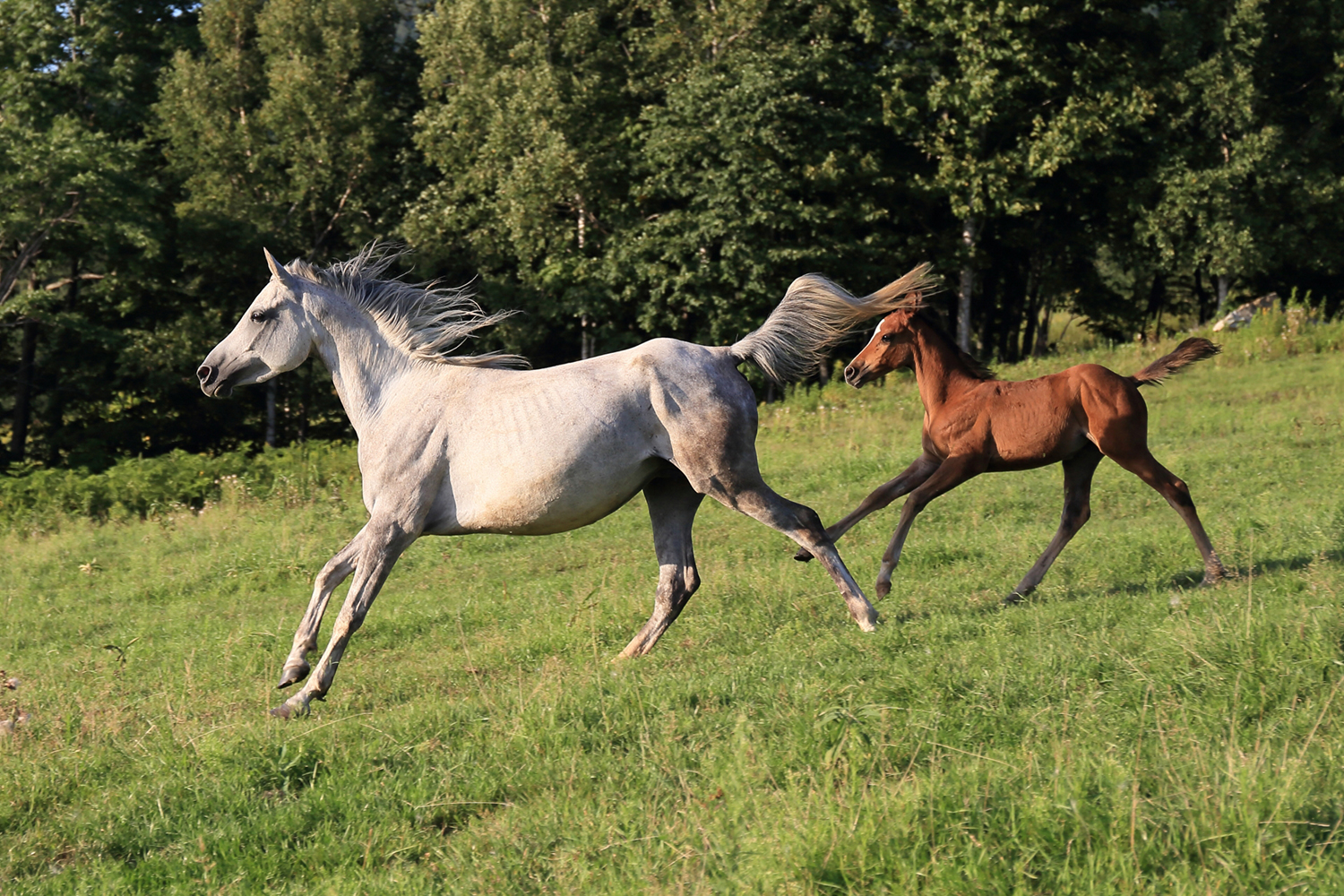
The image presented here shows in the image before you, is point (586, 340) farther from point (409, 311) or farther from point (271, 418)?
point (409, 311)

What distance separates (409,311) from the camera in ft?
23.9

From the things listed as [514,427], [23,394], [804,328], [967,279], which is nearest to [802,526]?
[804,328]

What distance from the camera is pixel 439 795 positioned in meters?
4.72

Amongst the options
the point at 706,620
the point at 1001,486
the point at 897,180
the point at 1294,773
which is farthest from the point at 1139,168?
the point at 1294,773

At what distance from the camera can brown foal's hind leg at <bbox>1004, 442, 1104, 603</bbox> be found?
7.60m

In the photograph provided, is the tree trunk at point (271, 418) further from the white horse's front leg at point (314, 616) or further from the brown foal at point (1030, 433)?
the brown foal at point (1030, 433)

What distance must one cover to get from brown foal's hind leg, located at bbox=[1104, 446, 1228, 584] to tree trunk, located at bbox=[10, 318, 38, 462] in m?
28.2

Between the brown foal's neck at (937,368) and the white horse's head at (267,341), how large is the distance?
160 inches

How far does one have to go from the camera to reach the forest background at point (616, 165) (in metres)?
27.3

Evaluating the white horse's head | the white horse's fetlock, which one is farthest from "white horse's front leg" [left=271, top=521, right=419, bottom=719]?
the white horse's head

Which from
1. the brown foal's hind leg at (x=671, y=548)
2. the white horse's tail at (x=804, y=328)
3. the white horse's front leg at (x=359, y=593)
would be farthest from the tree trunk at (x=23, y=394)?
the white horse's tail at (x=804, y=328)

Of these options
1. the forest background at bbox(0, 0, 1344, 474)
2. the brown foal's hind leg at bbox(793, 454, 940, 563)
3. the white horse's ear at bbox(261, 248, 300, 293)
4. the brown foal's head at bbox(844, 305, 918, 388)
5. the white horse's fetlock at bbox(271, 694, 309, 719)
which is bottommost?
the white horse's fetlock at bbox(271, 694, 309, 719)

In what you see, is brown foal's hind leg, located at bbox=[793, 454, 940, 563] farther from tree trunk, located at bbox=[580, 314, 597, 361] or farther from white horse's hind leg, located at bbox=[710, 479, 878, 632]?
tree trunk, located at bbox=[580, 314, 597, 361]

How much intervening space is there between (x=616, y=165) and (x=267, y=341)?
23.3 m
